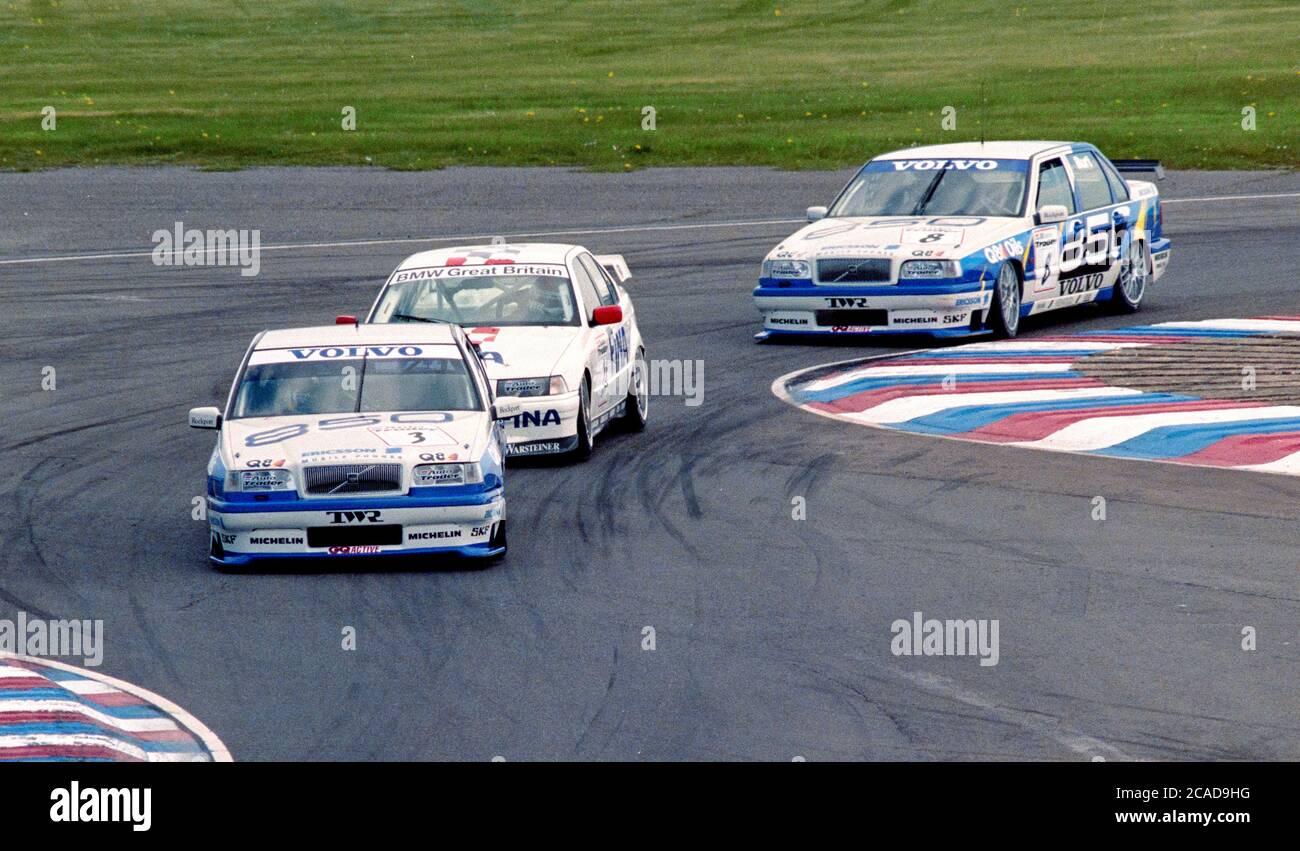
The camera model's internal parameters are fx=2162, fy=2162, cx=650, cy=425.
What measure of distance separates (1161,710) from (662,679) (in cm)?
210

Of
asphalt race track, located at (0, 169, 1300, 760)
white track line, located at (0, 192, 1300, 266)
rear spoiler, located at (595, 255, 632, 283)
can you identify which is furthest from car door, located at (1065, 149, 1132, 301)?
white track line, located at (0, 192, 1300, 266)

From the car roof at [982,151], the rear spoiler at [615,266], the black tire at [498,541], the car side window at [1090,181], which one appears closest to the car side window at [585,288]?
the rear spoiler at [615,266]

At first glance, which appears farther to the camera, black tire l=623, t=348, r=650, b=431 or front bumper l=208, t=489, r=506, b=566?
black tire l=623, t=348, r=650, b=431

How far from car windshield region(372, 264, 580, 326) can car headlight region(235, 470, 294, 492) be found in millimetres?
4095

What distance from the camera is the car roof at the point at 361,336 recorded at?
12898 millimetres

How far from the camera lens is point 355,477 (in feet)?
37.7

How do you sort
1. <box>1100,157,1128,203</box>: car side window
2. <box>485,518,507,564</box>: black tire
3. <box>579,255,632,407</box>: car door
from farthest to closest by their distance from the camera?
<box>1100,157,1128,203</box>: car side window → <box>579,255,632,407</box>: car door → <box>485,518,507,564</box>: black tire

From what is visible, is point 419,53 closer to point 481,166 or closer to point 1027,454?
point 481,166

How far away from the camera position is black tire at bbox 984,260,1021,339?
63.5ft

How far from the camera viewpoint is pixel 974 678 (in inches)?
366

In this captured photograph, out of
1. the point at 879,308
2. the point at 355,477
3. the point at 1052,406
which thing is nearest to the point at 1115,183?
the point at 879,308

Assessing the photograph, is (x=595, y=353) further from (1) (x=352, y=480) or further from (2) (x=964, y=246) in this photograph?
(2) (x=964, y=246)

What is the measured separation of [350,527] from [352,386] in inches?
51.1

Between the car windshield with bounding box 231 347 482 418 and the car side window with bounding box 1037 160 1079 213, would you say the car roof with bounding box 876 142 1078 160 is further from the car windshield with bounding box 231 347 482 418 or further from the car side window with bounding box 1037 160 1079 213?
the car windshield with bounding box 231 347 482 418
